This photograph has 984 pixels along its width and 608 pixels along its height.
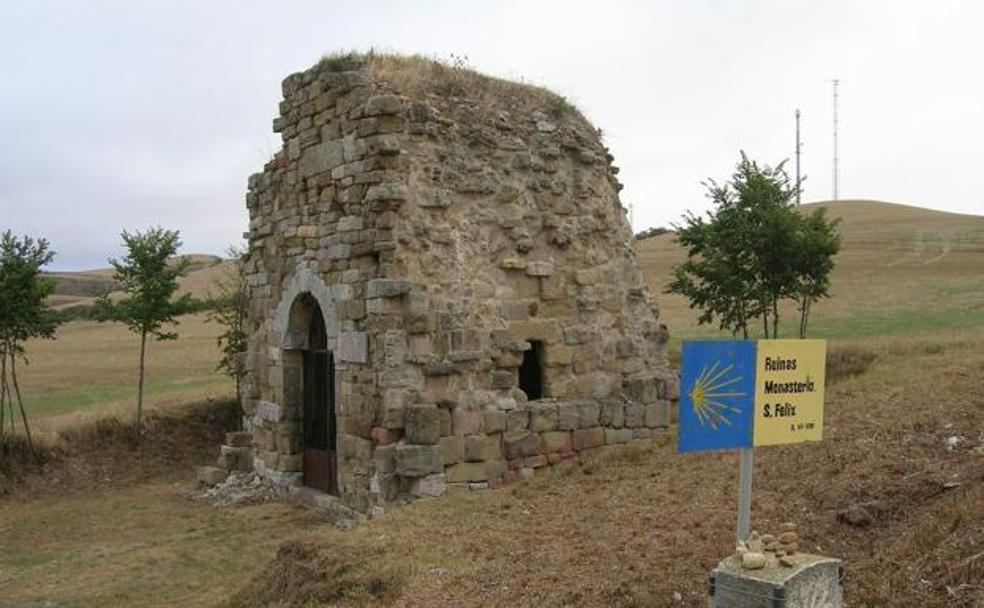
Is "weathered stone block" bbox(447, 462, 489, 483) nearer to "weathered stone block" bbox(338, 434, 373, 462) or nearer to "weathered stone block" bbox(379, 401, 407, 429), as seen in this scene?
"weathered stone block" bbox(379, 401, 407, 429)

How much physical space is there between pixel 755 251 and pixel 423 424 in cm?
1045

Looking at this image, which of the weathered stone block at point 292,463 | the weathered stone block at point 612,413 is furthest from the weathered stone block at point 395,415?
the weathered stone block at point 292,463

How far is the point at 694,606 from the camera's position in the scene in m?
5.73

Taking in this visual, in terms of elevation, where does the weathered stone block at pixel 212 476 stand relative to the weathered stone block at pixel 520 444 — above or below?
below

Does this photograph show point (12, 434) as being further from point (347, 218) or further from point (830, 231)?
point (830, 231)

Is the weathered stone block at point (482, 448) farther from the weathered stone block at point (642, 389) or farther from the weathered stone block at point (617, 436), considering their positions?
the weathered stone block at point (642, 389)

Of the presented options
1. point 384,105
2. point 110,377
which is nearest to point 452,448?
point 384,105

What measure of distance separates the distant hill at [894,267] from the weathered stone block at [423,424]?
15740 mm

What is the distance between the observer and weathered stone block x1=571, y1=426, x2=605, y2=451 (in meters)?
11.7

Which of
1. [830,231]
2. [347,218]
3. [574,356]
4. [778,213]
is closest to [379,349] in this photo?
[347,218]

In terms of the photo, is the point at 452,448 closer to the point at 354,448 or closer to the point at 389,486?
the point at 389,486

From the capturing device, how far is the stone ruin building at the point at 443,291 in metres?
10.7

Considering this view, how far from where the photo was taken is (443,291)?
1096 centimetres

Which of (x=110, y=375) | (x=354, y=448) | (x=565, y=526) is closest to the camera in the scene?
(x=565, y=526)
